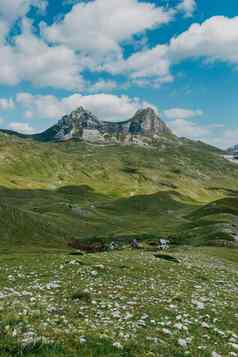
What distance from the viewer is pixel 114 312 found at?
1585 cm

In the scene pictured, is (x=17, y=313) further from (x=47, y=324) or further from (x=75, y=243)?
(x=75, y=243)

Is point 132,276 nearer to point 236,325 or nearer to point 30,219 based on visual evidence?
point 236,325

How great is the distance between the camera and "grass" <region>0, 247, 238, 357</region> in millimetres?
11484

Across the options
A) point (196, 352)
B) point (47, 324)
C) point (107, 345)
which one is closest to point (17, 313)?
point (47, 324)

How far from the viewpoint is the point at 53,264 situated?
2928 cm

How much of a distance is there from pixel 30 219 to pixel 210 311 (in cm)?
5626

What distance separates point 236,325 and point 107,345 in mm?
7966

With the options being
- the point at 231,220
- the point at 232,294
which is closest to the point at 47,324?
the point at 232,294

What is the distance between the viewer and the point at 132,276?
25922mm

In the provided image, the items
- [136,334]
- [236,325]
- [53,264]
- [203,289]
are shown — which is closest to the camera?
[136,334]

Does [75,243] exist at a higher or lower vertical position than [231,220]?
lower

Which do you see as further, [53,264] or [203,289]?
[53,264]

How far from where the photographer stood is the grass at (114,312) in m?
11.5

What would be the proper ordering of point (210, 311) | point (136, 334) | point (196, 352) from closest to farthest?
1. point (196, 352)
2. point (136, 334)
3. point (210, 311)
